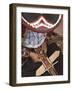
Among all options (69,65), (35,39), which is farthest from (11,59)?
(69,65)

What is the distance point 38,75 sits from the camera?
1842 mm

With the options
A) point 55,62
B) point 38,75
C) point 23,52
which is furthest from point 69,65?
point 23,52

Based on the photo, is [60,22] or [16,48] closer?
[16,48]

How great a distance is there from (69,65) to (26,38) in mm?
396

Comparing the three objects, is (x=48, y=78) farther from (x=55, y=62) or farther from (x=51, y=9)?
(x=51, y=9)

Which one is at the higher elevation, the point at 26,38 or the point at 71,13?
the point at 71,13

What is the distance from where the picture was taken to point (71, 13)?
1969mm

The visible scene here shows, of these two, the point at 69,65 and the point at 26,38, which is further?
the point at 69,65

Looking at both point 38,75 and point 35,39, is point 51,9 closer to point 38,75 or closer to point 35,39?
point 35,39

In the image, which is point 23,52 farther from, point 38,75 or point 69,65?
point 69,65

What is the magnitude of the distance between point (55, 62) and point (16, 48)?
1.05 ft

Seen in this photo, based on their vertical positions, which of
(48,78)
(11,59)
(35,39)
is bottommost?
(48,78)

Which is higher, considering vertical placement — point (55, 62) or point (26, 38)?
point (26, 38)

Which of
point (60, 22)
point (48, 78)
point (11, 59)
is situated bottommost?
point (48, 78)
